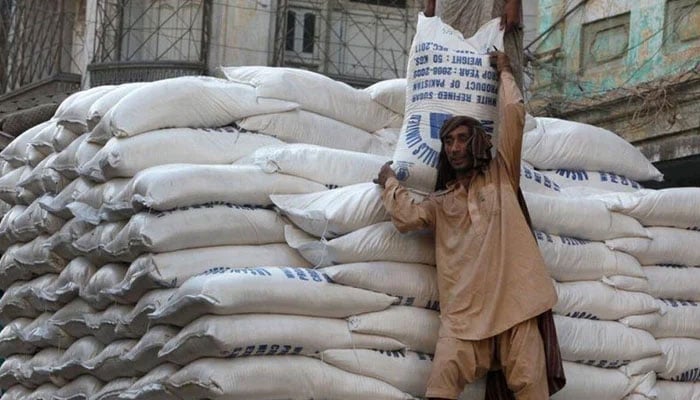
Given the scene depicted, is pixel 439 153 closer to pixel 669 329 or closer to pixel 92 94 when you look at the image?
pixel 669 329

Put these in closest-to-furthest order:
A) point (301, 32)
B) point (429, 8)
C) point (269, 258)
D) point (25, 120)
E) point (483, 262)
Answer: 1. point (483, 262)
2. point (269, 258)
3. point (429, 8)
4. point (25, 120)
5. point (301, 32)

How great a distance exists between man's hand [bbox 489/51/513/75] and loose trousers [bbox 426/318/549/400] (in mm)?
890

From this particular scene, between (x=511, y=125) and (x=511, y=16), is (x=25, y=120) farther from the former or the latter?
(x=511, y=125)

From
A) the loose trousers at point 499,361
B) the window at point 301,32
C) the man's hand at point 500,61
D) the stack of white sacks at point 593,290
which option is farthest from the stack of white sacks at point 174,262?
the window at point 301,32

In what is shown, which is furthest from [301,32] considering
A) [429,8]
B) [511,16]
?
[511,16]

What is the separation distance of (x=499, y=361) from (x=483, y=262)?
13.5 inches

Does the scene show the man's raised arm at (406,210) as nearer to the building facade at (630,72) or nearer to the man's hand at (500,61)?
the man's hand at (500,61)

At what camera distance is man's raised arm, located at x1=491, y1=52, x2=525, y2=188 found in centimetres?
512

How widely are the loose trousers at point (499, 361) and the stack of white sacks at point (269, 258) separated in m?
0.14

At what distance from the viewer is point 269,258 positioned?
17.0 feet

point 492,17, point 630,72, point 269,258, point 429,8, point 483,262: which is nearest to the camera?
point 483,262

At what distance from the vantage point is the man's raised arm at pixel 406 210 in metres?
5.04

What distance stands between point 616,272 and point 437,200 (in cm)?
96

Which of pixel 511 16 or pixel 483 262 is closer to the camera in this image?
pixel 483 262
